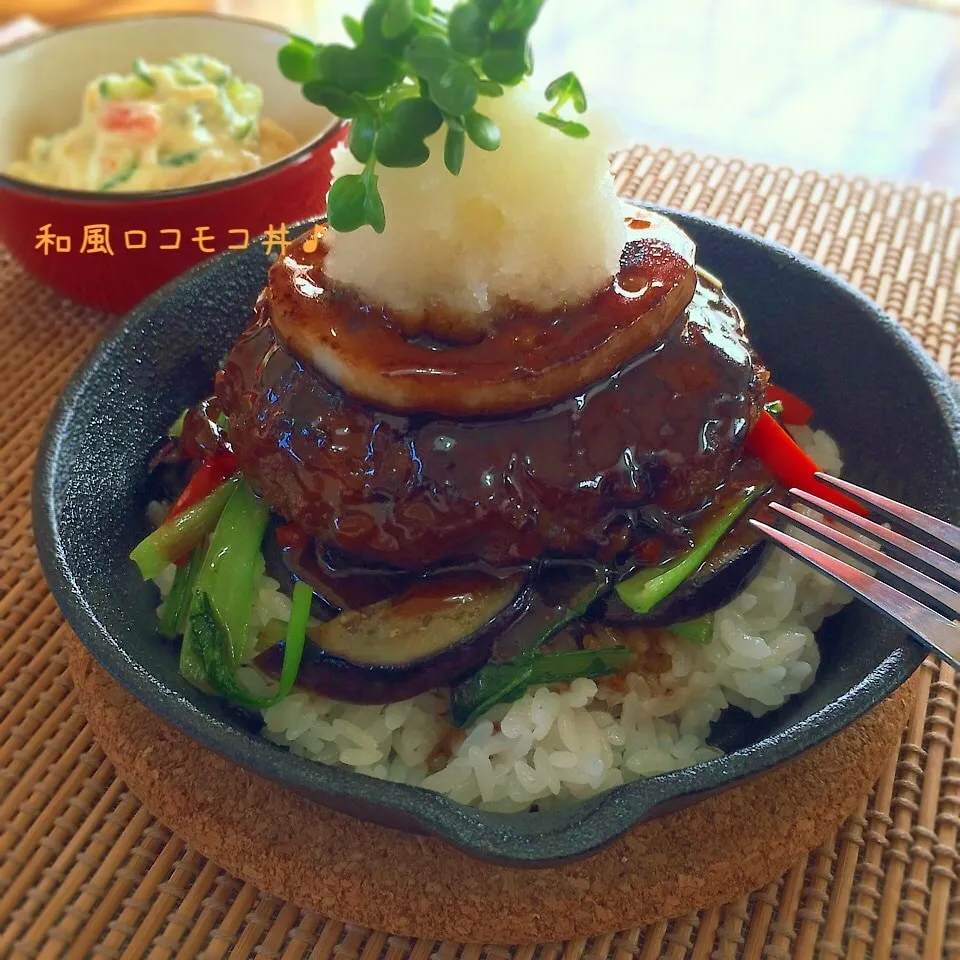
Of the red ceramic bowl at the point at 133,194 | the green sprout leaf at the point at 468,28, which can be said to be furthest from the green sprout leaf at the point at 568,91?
the red ceramic bowl at the point at 133,194

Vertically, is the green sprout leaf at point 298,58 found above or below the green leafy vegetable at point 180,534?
above

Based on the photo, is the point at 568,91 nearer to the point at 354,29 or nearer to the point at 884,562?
the point at 354,29

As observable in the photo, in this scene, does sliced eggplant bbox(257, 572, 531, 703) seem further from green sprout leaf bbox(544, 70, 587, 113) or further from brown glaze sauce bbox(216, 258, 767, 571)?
green sprout leaf bbox(544, 70, 587, 113)

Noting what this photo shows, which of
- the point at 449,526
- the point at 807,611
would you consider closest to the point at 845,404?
the point at 807,611

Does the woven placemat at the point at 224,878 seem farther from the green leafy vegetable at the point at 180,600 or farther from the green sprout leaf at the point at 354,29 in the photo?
A: the green sprout leaf at the point at 354,29

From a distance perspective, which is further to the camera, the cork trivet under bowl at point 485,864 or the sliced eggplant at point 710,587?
the sliced eggplant at point 710,587

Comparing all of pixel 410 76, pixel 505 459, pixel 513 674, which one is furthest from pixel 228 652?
pixel 410 76
